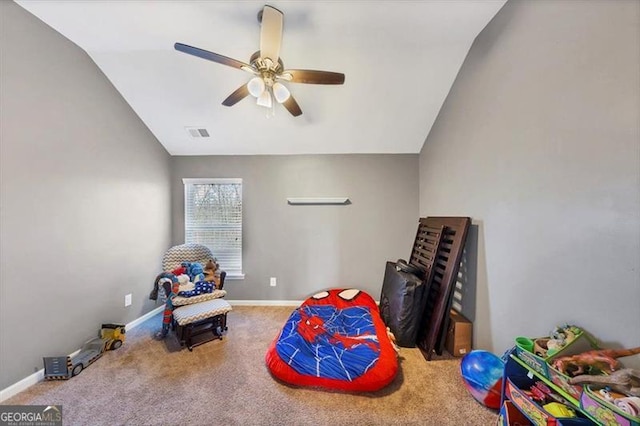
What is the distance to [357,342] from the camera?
2.07 m

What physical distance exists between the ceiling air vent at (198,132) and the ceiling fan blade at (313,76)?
5.93 feet

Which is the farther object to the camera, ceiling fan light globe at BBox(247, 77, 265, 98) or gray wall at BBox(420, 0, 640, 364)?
ceiling fan light globe at BBox(247, 77, 265, 98)

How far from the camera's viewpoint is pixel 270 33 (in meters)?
1.57

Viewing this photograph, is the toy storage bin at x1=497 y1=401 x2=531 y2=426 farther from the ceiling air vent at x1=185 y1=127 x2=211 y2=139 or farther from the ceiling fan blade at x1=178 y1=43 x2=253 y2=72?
the ceiling air vent at x1=185 y1=127 x2=211 y2=139

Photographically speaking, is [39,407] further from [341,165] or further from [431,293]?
[341,165]

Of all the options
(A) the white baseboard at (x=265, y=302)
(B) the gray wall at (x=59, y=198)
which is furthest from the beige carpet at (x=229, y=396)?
(A) the white baseboard at (x=265, y=302)

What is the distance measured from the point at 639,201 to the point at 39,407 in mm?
3723

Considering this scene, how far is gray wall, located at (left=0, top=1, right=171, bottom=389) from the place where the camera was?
1.69 metres

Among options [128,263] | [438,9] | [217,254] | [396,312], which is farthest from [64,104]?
[396,312]

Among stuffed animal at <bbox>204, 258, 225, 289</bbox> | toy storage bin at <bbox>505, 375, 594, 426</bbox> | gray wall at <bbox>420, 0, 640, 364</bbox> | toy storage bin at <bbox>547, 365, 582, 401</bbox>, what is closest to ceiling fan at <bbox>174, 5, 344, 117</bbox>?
gray wall at <bbox>420, 0, 640, 364</bbox>

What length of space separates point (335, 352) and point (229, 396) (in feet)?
2.83

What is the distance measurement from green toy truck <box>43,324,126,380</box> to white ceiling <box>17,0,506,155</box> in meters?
2.42

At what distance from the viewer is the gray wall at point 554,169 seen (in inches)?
42.7

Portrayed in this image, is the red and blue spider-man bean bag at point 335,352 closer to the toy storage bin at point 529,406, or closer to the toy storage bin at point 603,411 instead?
the toy storage bin at point 529,406
